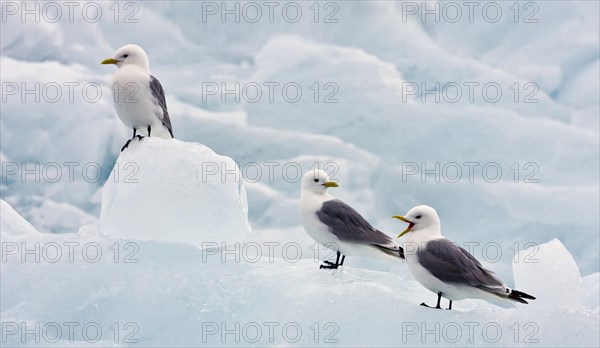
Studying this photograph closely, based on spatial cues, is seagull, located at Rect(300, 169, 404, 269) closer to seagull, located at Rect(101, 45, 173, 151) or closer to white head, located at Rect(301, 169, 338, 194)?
white head, located at Rect(301, 169, 338, 194)

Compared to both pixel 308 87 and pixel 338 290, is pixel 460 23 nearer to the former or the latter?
pixel 308 87

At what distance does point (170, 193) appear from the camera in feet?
17.2

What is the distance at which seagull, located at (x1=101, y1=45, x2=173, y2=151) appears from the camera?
522 centimetres

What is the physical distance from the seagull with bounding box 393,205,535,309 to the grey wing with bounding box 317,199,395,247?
0.37 m

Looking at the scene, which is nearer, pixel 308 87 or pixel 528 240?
pixel 528 240

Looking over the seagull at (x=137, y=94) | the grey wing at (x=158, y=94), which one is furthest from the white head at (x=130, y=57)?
the grey wing at (x=158, y=94)

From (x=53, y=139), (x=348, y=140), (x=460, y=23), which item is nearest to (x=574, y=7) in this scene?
(x=460, y=23)

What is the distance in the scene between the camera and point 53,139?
11547 mm

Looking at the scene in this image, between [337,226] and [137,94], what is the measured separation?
1.51 m

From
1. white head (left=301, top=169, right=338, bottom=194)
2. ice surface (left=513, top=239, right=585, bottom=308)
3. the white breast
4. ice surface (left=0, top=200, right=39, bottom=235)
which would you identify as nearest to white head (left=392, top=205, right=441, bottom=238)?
the white breast

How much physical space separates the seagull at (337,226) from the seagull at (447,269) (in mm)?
371

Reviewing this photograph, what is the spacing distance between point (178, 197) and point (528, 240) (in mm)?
6140

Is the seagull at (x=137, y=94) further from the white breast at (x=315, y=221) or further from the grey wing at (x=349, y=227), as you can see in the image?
the grey wing at (x=349, y=227)

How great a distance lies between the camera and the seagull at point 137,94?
522cm
